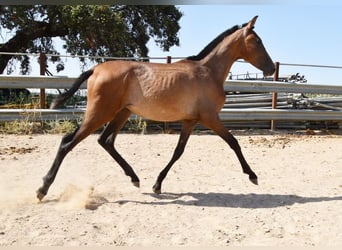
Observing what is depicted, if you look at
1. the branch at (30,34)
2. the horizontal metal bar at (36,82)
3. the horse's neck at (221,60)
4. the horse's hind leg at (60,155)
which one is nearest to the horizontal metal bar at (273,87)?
the horizontal metal bar at (36,82)

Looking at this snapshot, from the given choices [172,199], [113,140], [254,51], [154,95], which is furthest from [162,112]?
[254,51]

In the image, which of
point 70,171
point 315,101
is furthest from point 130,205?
point 315,101

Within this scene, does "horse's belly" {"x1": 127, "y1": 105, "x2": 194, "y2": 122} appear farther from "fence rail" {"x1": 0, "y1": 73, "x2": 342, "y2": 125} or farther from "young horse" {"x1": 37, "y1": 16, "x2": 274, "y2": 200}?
"fence rail" {"x1": 0, "y1": 73, "x2": 342, "y2": 125}

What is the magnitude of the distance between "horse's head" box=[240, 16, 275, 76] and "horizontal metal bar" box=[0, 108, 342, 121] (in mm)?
4261

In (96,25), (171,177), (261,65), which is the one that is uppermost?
(96,25)

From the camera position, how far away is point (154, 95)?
4477mm

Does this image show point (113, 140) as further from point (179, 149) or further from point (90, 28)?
point (90, 28)

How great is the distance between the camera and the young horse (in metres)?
4.32

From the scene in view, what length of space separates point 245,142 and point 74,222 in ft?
17.8

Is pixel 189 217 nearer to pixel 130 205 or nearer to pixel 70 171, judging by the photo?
pixel 130 205

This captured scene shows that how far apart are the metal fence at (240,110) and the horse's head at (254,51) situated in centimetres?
427

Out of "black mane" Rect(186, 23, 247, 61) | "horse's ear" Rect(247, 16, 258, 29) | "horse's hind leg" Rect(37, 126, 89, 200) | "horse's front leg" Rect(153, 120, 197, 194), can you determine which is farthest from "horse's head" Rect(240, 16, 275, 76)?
"horse's hind leg" Rect(37, 126, 89, 200)

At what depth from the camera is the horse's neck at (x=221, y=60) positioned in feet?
15.8

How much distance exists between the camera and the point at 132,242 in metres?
3.14
